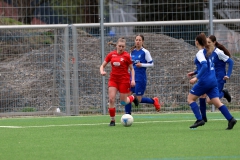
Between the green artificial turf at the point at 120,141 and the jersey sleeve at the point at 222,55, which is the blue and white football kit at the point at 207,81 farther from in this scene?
the jersey sleeve at the point at 222,55

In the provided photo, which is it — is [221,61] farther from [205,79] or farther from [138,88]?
[205,79]

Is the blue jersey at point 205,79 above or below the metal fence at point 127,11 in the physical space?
below

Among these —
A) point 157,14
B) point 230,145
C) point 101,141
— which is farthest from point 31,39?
point 230,145

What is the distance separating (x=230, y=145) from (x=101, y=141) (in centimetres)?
213

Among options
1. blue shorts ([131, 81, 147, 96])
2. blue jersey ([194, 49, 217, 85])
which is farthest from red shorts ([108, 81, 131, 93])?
blue jersey ([194, 49, 217, 85])

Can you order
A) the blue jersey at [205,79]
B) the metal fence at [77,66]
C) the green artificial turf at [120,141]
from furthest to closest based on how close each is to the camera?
1. the metal fence at [77,66]
2. the blue jersey at [205,79]
3. the green artificial turf at [120,141]

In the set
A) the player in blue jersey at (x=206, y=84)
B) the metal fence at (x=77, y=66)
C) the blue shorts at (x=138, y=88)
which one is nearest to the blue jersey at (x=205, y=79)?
the player in blue jersey at (x=206, y=84)

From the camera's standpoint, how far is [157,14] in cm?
2011

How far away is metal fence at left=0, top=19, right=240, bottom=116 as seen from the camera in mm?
19219

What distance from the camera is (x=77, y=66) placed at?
1927 centimetres

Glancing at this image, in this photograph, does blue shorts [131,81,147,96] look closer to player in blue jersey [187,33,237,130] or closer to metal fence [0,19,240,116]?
metal fence [0,19,240,116]

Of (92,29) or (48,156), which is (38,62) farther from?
(48,156)

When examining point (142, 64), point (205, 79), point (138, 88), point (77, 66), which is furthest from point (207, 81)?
point (77, 66)

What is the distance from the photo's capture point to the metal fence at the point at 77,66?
19219mm
